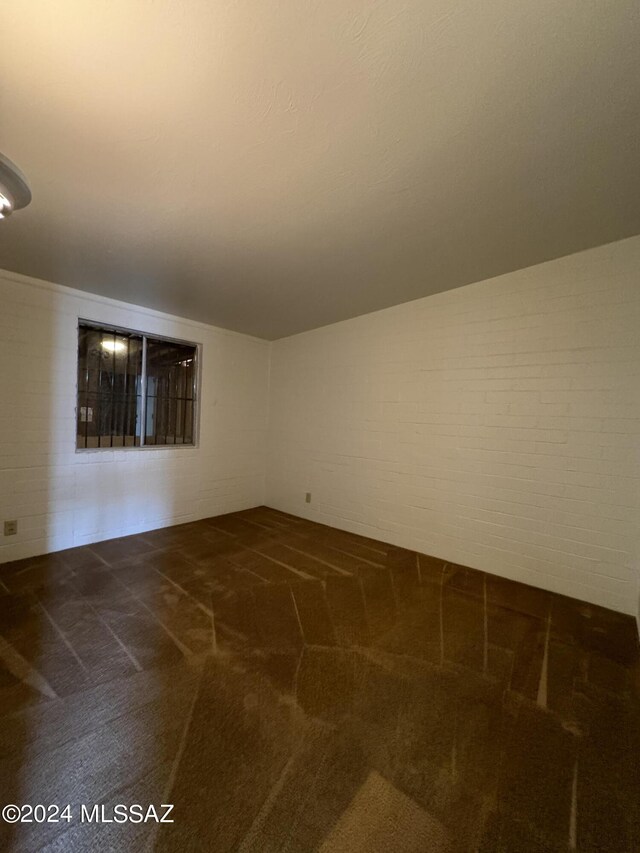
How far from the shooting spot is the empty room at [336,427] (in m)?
1.09

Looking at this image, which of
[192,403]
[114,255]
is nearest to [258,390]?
[192,403]

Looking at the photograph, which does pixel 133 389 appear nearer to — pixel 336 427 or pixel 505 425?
pixel 336 427

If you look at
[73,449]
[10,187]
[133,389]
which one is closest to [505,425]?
[10,187]

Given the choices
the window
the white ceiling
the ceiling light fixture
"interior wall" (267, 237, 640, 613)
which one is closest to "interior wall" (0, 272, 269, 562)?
the window

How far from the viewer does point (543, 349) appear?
8.73ft

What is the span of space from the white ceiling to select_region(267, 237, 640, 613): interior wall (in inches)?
19.8

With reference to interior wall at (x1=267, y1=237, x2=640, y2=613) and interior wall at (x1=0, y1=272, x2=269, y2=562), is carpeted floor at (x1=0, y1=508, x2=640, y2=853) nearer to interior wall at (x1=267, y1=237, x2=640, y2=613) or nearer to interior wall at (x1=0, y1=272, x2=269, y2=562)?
interior wall at (x1=267, y1=237, x2=640, y2=613)

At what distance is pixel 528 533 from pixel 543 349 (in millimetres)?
1505

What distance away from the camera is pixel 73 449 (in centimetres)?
325

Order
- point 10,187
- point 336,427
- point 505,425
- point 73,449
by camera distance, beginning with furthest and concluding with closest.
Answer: point 336,427 < point 73,449 < point 505,425 < point 10,187

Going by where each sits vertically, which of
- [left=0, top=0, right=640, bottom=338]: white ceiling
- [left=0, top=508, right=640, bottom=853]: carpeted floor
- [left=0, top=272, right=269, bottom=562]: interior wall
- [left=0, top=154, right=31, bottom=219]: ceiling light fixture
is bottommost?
[left=0, top=508, right=640, bottom=853]: carpeted floor

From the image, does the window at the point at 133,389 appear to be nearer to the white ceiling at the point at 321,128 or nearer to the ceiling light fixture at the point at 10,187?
the white ceiling at the point at 321,128

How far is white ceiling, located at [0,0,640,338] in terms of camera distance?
1055 mm

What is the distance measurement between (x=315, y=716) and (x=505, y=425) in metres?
2.49
